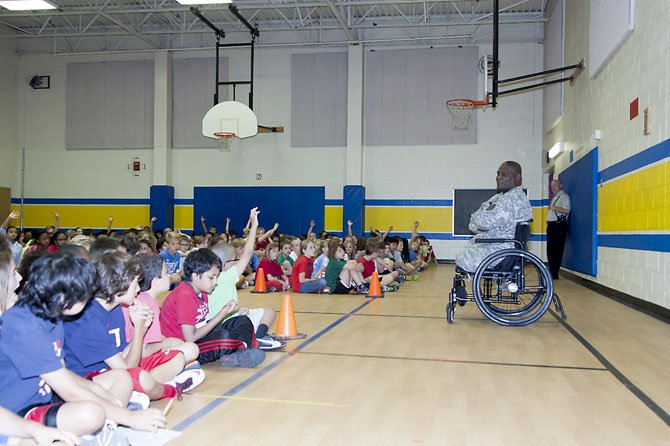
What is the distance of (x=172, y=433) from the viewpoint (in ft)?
6.75

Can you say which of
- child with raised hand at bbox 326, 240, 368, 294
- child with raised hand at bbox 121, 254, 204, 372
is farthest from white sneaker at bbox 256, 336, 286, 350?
child with raised hand at bbox 326, 240, 368, 294

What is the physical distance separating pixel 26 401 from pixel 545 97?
1197 centimetres

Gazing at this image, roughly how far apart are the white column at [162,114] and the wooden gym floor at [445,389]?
10.2m

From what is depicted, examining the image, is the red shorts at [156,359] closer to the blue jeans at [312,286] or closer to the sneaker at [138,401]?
the sneaker at [138,401]

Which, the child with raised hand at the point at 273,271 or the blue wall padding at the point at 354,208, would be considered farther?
the blue wall padding at the point at 354,208

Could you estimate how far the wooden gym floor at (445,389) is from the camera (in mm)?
2100

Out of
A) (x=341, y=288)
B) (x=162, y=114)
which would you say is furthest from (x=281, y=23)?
(x=341, y=288)

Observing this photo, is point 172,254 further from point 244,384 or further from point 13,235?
point 244,384

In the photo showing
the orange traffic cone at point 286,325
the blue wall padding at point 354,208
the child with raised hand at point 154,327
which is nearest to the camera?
the child with raised hand at point 154,327

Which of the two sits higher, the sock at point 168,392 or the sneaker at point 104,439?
the sneaker at point 104,439

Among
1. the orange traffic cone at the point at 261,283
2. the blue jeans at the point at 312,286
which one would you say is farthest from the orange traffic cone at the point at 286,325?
the orange traffic cone at the point at 261,283

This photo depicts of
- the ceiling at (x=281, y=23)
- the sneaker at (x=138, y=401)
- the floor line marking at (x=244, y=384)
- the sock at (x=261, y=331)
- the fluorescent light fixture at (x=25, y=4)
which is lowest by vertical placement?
the floor line marking at (x=244, y=384)

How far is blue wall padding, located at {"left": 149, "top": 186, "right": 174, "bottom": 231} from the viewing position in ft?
44.8

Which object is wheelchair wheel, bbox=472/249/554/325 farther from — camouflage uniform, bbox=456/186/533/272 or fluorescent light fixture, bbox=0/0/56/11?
fluorescent light fixture, bbox=0/0/56/11
